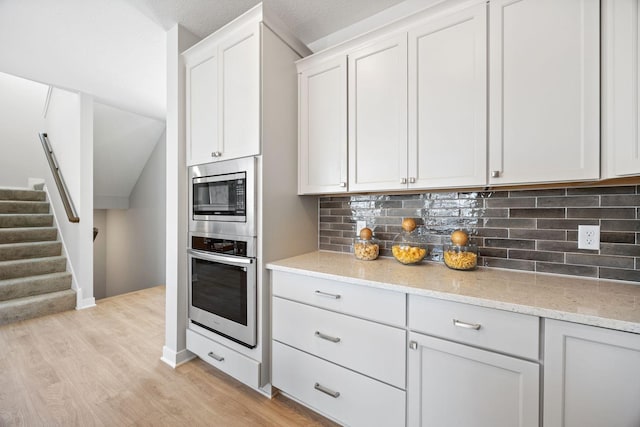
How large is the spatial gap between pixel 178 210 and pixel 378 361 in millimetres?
1736

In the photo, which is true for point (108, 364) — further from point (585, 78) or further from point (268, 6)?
point (585, 78)

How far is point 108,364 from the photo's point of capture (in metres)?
2.09

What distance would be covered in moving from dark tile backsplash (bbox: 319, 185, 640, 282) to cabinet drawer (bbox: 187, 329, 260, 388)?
117 centimetres

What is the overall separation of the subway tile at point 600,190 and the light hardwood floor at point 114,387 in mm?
1799

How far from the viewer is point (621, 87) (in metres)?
1.03

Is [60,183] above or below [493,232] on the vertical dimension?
above

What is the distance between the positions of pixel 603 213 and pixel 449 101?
0.91m

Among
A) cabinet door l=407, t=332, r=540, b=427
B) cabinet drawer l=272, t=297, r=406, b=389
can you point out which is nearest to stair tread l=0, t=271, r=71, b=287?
cabinet drawer l=272, t=297, r=406, b=389

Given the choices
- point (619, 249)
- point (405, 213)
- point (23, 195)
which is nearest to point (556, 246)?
point (619, 249)

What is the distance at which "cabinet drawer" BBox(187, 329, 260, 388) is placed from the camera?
1.73 metres

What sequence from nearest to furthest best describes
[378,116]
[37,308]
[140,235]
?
[378,116] → [37,308] → [140,235]

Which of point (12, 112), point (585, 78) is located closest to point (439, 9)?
point (585, 78)

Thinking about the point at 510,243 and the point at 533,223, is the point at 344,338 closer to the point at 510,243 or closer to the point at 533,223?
the point at 510,243

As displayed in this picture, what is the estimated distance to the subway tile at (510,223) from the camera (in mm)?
1483
